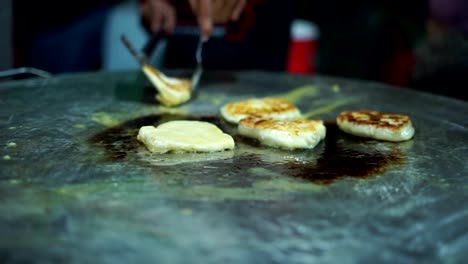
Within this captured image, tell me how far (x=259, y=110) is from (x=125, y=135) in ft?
2.20

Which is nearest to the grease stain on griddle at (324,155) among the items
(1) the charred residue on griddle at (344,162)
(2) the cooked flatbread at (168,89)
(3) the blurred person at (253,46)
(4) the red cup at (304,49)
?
(1) the charred residue on griddle at (344,162)

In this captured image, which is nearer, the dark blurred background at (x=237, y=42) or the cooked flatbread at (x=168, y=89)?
the cooked flatbread at (x=168, y=89)

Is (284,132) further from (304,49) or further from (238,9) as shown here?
(304,49)

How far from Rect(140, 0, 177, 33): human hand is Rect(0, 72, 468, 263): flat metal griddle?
115cm

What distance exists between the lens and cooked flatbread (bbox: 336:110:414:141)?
233cm

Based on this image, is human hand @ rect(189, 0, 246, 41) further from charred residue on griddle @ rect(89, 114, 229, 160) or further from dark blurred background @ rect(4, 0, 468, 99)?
charred residue on griddle @ rect(89, 114, 229, 160)

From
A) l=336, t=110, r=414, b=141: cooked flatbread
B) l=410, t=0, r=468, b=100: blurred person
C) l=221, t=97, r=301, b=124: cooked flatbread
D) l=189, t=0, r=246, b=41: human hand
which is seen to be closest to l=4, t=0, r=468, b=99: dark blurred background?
l=410, t=0, r=468, b=100: blurred person

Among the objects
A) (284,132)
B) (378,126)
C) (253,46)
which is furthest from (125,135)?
(253,46)

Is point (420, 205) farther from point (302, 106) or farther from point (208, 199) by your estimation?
point (302, 106)

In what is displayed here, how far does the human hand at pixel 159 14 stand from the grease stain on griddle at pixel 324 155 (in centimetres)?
141

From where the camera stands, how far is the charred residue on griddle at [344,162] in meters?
1.93

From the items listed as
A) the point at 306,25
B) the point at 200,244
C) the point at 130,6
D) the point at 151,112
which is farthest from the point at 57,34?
the point at 200,244

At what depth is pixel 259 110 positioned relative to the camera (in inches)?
104

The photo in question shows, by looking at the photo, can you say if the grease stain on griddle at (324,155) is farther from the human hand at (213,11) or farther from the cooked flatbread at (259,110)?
the human hand at (213,11)
